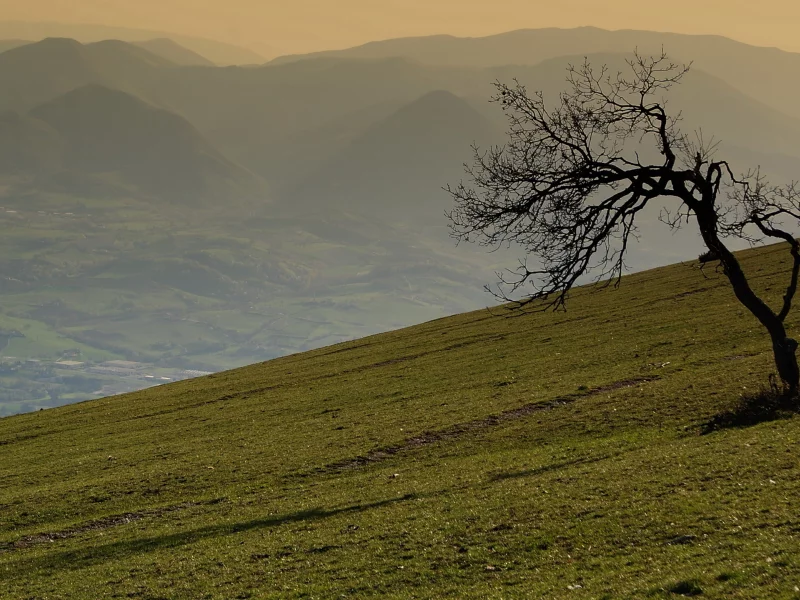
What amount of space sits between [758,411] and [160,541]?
2132 cm

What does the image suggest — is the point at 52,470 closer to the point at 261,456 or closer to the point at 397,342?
the point at 261,456

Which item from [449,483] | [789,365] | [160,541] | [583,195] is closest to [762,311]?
[789,365]

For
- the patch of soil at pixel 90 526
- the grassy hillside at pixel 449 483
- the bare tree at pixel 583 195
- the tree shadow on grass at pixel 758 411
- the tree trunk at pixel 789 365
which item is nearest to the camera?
the grassy hillside at pixel 449 483

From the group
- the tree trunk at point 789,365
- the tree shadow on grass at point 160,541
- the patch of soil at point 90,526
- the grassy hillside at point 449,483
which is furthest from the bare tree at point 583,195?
the patch of soil at point 90,526

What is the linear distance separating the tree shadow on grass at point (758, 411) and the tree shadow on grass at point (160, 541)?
1153 cm

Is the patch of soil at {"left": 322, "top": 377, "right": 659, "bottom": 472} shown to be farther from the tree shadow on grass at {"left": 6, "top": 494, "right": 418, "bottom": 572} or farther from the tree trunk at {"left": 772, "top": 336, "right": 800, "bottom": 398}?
the tree trunk at {"left": 772, "top": 336, "right": 800, "bottom": 398}

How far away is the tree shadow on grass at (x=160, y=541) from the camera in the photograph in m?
27.5

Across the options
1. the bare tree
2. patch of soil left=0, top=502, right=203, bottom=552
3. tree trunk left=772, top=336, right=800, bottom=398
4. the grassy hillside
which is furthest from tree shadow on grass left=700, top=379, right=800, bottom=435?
patch of soil left=0, top=502, right=203, bottom=552

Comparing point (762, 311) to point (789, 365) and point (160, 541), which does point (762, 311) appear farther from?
point (160, 541)

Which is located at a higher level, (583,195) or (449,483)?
(583,195)

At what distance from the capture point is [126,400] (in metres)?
74.8

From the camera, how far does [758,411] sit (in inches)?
1258

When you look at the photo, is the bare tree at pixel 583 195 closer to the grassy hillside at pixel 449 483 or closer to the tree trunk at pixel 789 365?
the tree trunk at pixel 789 365

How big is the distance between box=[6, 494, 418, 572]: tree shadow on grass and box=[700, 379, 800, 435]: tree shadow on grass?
454 inches
